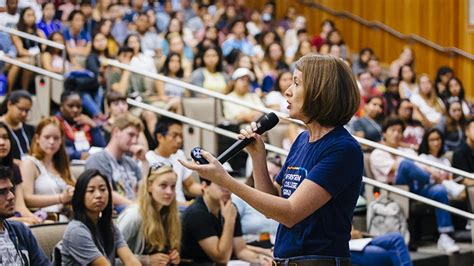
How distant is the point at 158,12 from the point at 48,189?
26.6 feet

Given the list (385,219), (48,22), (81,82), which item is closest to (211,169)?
(385,219)

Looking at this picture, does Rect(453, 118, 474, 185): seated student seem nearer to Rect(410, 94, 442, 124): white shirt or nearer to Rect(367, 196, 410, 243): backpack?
Rect(367, 196, 410, 243): backpack

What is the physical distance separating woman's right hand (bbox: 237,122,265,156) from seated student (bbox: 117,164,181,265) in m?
2.61

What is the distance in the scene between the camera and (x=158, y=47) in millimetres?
12516

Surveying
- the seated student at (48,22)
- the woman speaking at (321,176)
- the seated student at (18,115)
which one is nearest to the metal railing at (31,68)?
the seated student at (18,115)

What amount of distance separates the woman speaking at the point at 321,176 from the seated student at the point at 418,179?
4695 millimetres

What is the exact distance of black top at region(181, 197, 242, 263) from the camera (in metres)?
6.03

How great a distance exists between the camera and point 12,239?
185 inches

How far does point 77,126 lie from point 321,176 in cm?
529

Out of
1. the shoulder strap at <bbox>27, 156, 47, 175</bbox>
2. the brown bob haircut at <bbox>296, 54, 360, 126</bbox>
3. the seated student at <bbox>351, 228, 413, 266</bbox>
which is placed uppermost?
the brown bob haircut at <bbox>296, 54, 360, 126</bbox>

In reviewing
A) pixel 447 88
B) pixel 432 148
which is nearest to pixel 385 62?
pixel 447 88

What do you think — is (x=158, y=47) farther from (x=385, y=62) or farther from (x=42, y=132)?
(x=42, y=132)

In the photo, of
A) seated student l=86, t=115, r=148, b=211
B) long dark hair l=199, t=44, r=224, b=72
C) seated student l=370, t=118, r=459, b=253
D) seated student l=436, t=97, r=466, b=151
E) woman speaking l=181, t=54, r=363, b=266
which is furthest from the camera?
long dark hair l=199, t=44, r=224, b=72

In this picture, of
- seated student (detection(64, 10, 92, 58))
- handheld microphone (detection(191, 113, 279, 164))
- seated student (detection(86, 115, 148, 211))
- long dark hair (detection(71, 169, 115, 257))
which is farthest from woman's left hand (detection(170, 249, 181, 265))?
seated student (detection(64, 10, 92, 58))
